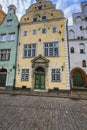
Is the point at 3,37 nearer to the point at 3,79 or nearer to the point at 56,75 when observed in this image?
the point at 3,79

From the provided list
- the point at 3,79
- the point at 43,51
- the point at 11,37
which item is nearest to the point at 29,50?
the point at 43,51

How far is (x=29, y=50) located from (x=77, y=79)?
11295 mm

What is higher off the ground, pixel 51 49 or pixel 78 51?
pixel 78 51

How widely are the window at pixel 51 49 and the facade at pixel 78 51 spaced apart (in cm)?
725

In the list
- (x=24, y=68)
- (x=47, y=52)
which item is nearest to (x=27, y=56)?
(x=24, y=68)

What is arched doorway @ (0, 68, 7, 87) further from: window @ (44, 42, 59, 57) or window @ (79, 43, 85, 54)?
window @ (79, 43, 85, 54)

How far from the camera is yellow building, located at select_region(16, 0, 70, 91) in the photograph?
1444 centimetres

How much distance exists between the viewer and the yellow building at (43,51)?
47.4 ft

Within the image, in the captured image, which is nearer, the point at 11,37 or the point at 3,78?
the point at 3,78

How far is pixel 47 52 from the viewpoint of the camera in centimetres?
1553

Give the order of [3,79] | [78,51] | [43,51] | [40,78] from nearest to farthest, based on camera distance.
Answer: [40,78] → [43,51] → [3,79] → [78,51]

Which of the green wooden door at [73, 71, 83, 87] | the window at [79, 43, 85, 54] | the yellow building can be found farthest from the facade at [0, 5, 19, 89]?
the window at [79, 43, 85, 54]

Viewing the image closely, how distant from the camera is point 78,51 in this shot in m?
21.3

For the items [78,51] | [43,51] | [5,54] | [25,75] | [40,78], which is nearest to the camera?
[40,78]
